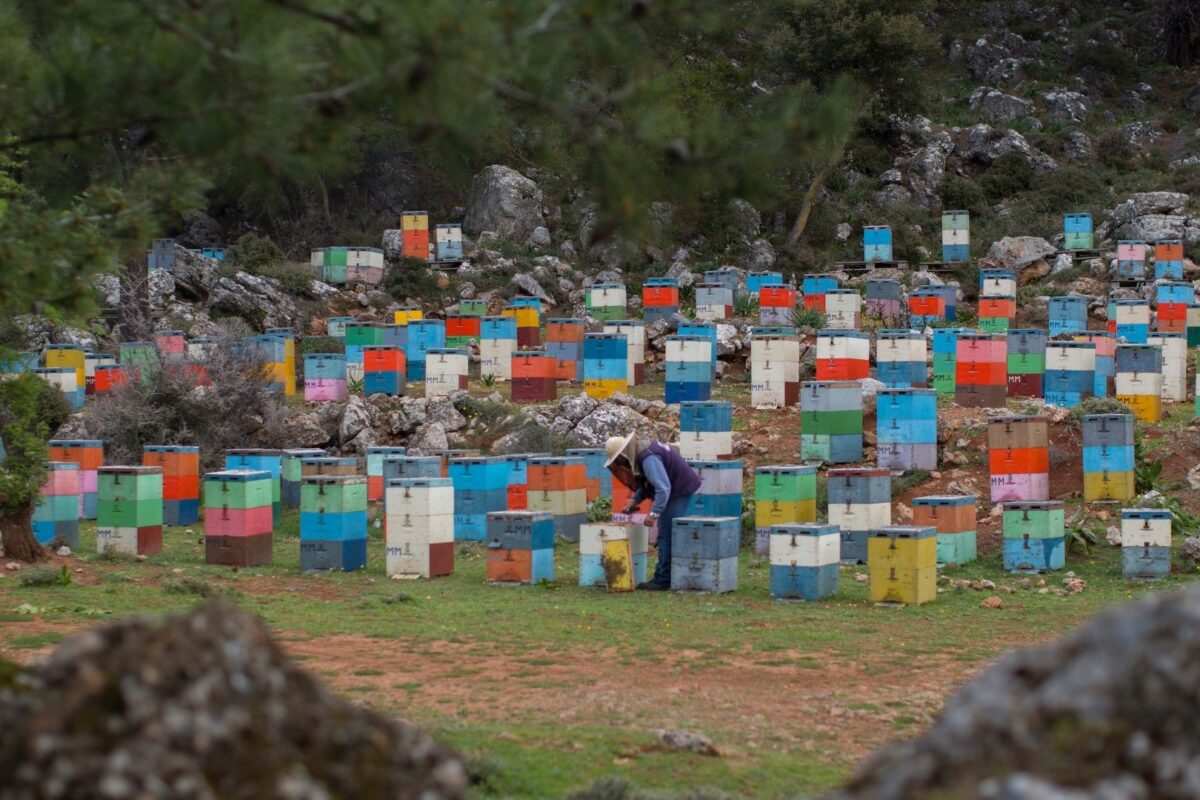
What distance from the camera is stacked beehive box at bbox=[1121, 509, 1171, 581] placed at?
14.9 metres

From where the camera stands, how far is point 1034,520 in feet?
50.9

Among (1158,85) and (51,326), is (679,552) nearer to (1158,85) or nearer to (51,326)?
(51,326)

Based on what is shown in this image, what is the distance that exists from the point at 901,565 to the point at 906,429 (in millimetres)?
5777

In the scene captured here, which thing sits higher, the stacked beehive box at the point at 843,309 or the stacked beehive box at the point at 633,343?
the stacked beehive box at the point at 843,309

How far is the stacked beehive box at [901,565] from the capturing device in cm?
1377

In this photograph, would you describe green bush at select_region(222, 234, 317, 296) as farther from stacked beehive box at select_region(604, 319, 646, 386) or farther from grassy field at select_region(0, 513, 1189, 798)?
grassy field at select_region(0, 513, 1189, 798)

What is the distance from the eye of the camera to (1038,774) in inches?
128

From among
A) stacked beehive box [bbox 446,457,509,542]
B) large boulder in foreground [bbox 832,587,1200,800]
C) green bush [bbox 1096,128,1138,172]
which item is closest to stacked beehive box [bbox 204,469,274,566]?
stacked beehive box [bbox 446,457,509,542]

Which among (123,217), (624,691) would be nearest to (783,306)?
(624,691)

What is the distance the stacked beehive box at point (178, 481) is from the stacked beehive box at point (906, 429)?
30.6 feet

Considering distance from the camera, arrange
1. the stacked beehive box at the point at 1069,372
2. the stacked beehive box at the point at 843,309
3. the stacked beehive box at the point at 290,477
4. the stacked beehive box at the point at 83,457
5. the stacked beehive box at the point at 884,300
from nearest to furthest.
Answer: the stacked beehive box at the point at 83,457 → the stacked beehive box at the point at 290,477 → the stacked beehive box at the point at 1069,372 → the stacked beehive box at the point at 843,309 → the stacked beehive box at the point at 884,300

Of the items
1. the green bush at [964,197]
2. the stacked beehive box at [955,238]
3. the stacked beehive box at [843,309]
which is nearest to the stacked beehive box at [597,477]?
the stacked beehive box at [843,309]

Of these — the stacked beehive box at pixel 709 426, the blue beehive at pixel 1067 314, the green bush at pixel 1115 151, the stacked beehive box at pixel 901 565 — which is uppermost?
the green bush at pixel 1115 151

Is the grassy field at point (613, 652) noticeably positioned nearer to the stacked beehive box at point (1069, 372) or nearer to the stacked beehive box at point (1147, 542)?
the stacked beehive box at point (1147, 542)
